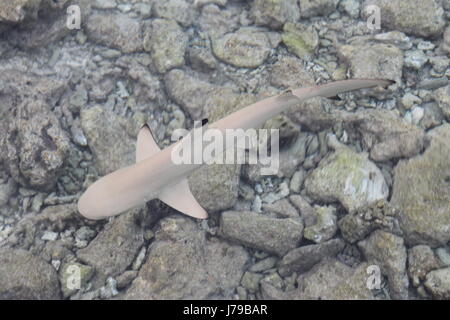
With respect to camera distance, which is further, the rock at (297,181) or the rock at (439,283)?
the rock at (297,181)

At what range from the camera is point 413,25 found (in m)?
6.18

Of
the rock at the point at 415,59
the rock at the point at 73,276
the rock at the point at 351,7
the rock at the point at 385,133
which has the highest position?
the rock at the point at 351,7

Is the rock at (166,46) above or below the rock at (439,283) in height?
above

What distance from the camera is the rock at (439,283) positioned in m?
4.31

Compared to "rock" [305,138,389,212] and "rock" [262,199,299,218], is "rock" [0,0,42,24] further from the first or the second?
"rock" [305,138,389,212]

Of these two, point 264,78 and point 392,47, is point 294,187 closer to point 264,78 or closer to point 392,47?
point 264,78

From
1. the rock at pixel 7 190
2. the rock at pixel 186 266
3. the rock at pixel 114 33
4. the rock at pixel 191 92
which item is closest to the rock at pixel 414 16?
the rock at pixel 191 92

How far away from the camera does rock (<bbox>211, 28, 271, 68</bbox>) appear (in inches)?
243

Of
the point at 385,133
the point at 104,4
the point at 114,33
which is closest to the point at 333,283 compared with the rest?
the point at 385,133

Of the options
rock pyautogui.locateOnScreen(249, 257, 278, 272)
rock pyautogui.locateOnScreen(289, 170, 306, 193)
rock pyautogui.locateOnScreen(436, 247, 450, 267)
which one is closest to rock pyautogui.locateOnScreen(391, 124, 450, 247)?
rock pyautogui.locateOnScreen(436, 247, 450, 267)

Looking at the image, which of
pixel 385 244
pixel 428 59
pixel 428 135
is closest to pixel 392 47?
pixel 428 59

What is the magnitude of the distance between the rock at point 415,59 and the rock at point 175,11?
3.33 meters

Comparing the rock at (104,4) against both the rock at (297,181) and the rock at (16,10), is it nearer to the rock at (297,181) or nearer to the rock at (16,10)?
the rock at (16,10)

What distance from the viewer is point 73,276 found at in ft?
14.6
